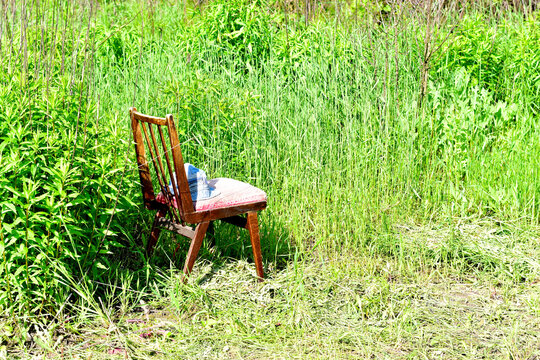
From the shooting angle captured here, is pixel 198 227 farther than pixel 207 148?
No

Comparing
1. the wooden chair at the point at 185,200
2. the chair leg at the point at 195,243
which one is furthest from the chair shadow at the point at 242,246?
the chair leg at the point at 195,243

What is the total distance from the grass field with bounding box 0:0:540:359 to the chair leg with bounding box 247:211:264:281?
0.42 ft

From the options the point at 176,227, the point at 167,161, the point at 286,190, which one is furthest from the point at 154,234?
the point at 286,190

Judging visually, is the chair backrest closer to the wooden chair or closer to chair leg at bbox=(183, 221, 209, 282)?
the wooden chair

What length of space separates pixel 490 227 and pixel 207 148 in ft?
7.24

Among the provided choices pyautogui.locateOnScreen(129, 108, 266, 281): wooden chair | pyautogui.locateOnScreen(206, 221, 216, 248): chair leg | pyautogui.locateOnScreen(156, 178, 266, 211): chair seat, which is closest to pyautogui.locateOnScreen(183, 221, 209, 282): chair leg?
pyautogui.locateOnScreen(129, 108, 266, 281): wooden chair

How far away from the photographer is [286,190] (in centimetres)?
464

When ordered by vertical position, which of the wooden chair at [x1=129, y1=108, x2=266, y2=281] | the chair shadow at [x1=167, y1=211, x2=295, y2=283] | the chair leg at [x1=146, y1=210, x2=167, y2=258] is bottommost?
Answer: the chair shadow at [x1=167, y1=211, x2=295, y2=283]

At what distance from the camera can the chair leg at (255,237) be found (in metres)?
3.77

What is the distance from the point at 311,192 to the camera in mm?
4734

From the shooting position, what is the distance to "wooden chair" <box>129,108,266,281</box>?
3.48m

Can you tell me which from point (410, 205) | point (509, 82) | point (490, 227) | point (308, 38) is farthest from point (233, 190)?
point (509, 82)

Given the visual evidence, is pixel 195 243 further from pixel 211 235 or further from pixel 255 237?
pixel 211 235

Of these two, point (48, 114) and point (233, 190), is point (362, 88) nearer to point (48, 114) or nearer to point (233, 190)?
point (233, 190)
